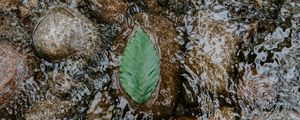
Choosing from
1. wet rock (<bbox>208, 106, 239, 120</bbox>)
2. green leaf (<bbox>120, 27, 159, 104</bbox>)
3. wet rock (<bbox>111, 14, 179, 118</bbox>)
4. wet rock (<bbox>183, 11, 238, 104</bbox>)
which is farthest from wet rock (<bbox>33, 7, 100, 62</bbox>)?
wet rock (<bbox>208, 106, 239, 120</bbox>)

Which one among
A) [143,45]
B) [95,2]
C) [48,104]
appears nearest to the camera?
[143,45]

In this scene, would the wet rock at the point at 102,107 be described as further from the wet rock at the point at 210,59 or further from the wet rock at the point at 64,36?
the wet rock at the point at 210,59

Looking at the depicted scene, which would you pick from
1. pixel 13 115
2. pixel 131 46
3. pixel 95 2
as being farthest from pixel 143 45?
pixel 13 115

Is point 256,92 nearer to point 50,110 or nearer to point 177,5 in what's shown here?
point 177,5

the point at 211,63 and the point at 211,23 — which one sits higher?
the point at 211,23

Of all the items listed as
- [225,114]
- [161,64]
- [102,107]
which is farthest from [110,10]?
[225,114]

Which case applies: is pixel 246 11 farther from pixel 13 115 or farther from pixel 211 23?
pixel 13 115

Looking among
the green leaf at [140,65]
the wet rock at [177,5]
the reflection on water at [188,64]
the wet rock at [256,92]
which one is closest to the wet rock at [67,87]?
the reflection on water at [188,64]

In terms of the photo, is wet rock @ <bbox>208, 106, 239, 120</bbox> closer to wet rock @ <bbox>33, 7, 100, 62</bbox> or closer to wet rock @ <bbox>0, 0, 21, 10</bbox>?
wet rock @ <bbox>33, 7, 100, 62</bbox>
